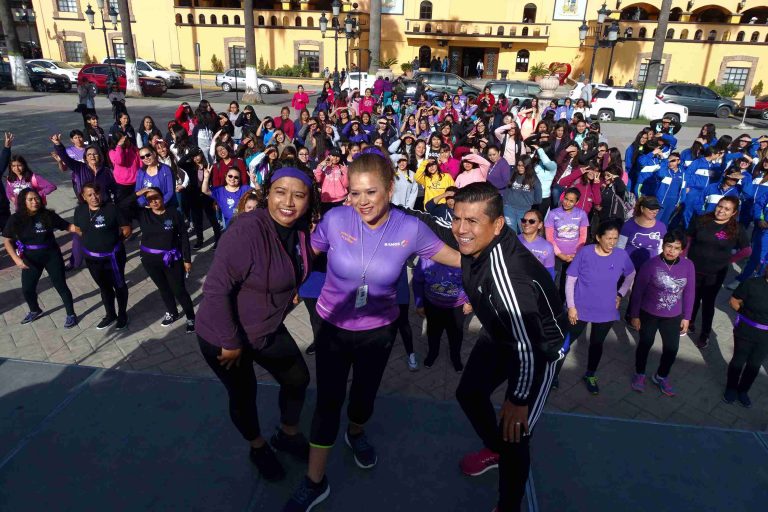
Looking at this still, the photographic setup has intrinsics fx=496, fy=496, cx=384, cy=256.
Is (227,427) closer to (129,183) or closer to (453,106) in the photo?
(129,183)

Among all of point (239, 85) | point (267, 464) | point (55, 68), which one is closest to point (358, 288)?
point (267, 464)

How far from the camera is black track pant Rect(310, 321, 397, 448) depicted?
300 centimetres

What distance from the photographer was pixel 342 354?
3004mm

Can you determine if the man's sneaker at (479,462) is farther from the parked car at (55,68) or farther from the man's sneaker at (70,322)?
the parked car at (55,68)

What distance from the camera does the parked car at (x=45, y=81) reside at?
27.1m

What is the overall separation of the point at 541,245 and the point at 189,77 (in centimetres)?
3782

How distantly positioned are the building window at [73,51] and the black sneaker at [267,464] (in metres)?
47.6

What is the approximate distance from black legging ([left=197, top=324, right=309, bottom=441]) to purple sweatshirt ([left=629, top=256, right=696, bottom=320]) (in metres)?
3.12

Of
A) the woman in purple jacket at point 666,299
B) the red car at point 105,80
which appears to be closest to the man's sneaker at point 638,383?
the woman in purple jacket at point 666,299

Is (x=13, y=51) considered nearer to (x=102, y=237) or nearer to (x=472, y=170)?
(x=102, y=237)

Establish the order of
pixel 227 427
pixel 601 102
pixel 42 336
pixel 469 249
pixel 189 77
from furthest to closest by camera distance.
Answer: pixel 189 77 → pixel 601 102 → pixel 42 336 → pixel 227 427 → pixel 469 249

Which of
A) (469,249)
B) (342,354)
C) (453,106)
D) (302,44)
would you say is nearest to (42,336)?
(342,354)

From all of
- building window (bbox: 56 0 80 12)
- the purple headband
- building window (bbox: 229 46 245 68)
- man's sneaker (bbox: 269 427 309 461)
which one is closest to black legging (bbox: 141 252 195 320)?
man's sneaker (bbox: 269 427 309 461)

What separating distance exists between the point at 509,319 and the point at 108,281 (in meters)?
4.36
